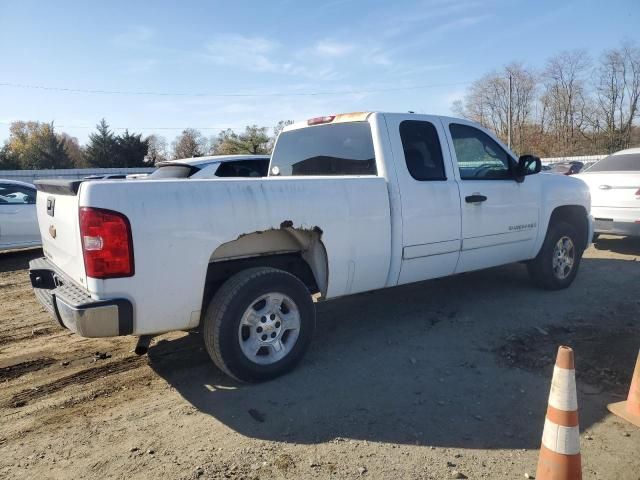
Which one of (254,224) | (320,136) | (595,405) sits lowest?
(595,405)

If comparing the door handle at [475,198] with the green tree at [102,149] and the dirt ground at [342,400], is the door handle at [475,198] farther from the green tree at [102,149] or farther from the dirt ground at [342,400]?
the green tree at [102,149]

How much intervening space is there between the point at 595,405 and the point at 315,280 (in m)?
2.33

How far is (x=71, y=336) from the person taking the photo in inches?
197

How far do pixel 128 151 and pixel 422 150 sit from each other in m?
44.3

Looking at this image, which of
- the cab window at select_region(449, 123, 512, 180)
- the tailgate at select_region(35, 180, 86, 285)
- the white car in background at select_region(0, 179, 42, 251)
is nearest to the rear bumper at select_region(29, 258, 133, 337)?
the tailgate at select_region(35, 180, 86, 285)

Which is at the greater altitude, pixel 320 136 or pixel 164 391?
pixel 320 136

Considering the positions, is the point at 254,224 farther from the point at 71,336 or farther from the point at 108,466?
the point at 71,336

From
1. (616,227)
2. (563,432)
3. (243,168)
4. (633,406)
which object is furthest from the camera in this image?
(243,168)

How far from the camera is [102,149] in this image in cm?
4484

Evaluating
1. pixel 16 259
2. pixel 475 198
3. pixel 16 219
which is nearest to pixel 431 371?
pixel 475 198

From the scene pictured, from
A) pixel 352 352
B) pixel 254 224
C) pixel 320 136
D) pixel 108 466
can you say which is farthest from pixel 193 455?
pixel 320 136

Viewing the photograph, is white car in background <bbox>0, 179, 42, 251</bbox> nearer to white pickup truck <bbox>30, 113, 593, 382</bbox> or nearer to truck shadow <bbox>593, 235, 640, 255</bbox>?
white pickup truck <bbox>30, 113, 593, 382</bbox>

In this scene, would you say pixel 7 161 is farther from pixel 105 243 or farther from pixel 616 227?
pixel 105 243

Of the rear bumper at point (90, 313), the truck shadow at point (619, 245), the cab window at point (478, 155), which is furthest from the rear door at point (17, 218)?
the truck shadow at point (619, 245)
